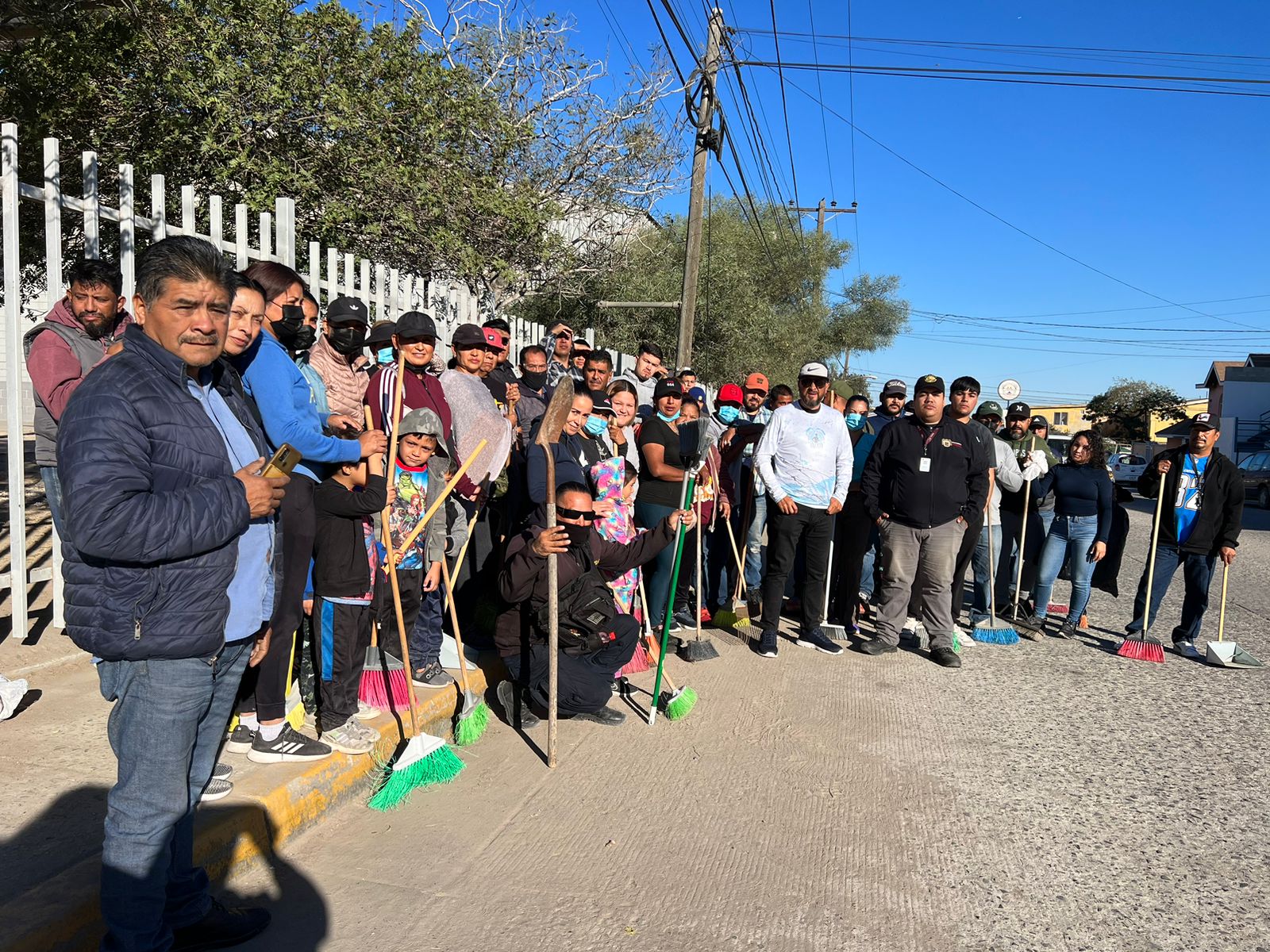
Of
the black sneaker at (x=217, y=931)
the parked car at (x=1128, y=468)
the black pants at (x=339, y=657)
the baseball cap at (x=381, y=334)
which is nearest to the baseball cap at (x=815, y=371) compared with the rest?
the baseball cap at (x=381, y=334)

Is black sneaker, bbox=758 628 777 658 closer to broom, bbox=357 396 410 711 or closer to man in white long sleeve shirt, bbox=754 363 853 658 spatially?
man in white long sleeve shirt, bbox=754 363 853 658

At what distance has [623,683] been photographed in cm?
562

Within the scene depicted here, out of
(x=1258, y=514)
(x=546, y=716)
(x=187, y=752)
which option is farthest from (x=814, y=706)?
(x=1258, y=514)

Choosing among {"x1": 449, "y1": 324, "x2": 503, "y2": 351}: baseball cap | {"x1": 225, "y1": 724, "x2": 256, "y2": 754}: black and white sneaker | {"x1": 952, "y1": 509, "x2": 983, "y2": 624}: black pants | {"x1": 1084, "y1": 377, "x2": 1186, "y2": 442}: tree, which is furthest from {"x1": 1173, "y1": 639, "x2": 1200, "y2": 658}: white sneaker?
{"x1": 1084, "y1": 377, "x2": 1186, "y2": 442}: tree

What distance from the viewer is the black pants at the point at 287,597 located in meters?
3.76

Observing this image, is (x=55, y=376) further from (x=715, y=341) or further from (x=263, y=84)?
(x=715, y=341)

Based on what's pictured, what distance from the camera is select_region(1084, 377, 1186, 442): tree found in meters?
59.8

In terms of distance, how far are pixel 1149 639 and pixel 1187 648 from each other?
436 mm

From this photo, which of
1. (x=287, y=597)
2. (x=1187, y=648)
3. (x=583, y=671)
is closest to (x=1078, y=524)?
(x=1187, y=648)

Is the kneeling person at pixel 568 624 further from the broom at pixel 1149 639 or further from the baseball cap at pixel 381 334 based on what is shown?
the broom at pixel 1149 639

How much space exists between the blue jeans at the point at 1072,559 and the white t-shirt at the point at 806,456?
236cm

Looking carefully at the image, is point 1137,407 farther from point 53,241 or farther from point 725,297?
point 53,241

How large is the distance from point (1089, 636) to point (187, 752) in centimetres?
771

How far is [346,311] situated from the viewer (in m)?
4.39
